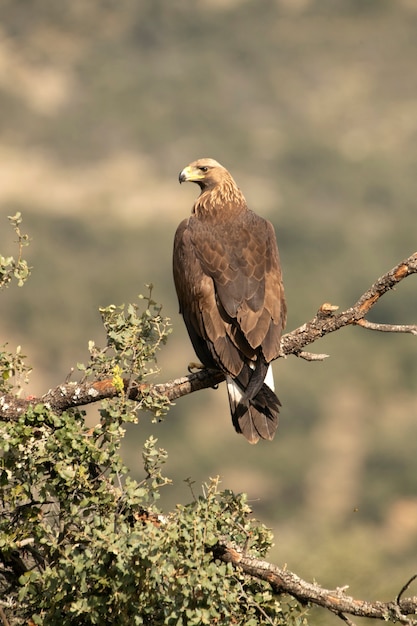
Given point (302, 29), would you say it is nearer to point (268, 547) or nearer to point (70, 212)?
point (70, 212)

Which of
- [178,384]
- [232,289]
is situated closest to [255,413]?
[178,384]

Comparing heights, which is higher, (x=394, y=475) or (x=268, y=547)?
(x=394, y=475)

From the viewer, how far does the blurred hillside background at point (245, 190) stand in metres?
46.2

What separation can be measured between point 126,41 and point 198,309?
263ft

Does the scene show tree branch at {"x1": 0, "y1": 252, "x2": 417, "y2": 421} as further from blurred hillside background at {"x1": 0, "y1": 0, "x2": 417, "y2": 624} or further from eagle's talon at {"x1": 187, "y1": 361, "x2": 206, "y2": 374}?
blurred hillside background at {"x1": 0, "y1": 0, "x2": 417, "y2": 624}

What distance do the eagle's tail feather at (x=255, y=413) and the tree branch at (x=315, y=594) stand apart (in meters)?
1.03

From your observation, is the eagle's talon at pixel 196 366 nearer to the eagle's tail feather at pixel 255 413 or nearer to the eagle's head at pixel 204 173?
the eagle's tail feather at pixel 255 413

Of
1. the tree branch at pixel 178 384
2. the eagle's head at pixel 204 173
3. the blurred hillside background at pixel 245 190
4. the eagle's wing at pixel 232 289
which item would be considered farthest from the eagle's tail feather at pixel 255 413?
the blurred hillside background at pixel 245 190

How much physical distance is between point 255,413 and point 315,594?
4.70ft

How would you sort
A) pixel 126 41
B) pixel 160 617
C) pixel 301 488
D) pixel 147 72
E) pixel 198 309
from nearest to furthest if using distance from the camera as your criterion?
pixel 160 617
pixel 198 309
pixel 301 488
pixel 147 72
pixel 126 41

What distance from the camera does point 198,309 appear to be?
6562 mm

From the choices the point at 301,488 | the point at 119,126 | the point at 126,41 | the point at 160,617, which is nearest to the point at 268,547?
the point at 160,617

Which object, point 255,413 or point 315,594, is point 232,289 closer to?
point 255,413

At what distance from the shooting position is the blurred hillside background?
46.2 metres
